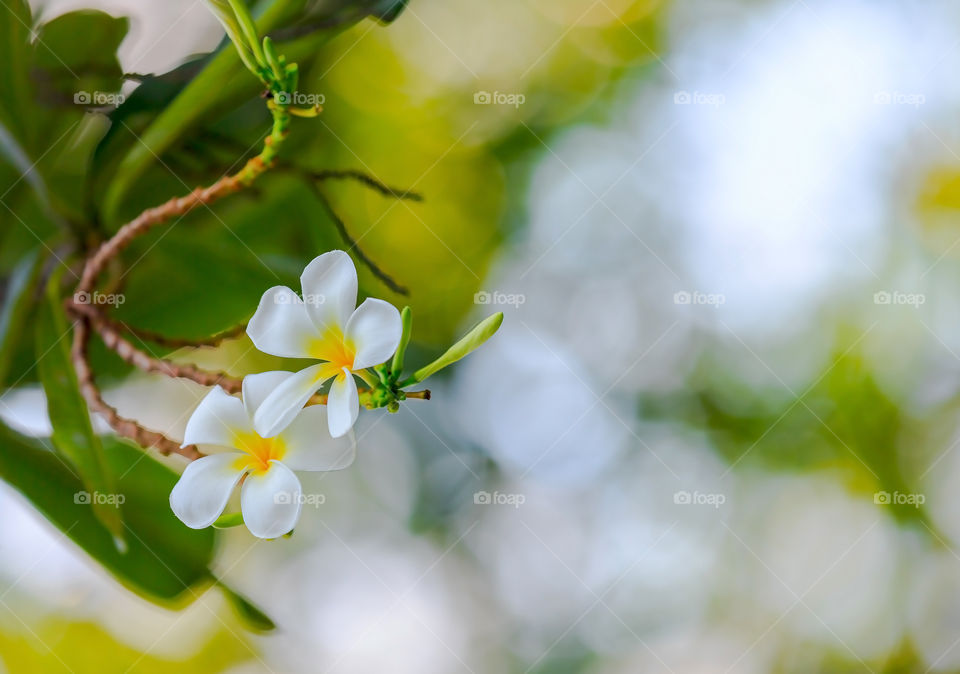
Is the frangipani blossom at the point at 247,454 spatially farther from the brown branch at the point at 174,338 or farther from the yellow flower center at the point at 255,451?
the brown branch at the point at 174,338

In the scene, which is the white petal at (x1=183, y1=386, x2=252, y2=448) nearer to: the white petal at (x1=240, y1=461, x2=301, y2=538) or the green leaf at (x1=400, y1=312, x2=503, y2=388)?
the white petal at (x1=240, y1=461, x2=301, y2=538)

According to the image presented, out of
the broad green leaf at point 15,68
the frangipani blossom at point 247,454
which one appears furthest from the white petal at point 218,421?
the broad green leaf at point 15,68

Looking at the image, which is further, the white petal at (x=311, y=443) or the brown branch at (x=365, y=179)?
the brown branch at (x=365, y=179)

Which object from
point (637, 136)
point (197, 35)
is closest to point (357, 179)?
point (197, 35)

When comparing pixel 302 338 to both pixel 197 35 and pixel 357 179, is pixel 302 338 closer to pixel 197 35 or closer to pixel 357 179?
pixel 357 179

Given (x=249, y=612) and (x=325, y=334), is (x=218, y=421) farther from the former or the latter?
(x=249, y=612)

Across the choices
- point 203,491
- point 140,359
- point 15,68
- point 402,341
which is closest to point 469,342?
point 402,341
